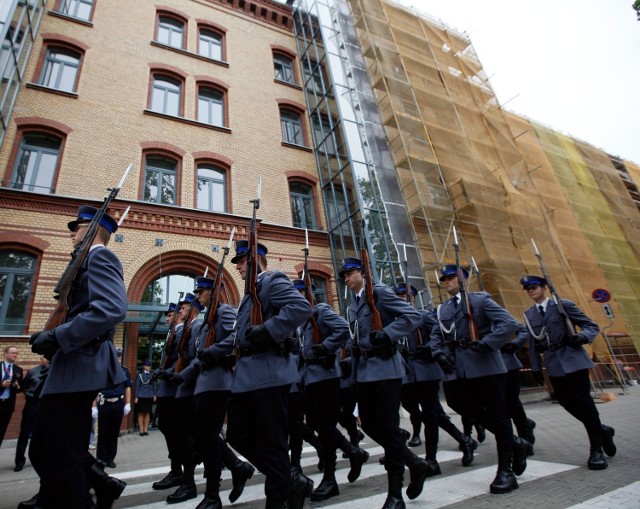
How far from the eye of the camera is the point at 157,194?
1202 cm

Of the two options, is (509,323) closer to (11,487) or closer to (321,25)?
(11,487)

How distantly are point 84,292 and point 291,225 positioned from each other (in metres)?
10.7

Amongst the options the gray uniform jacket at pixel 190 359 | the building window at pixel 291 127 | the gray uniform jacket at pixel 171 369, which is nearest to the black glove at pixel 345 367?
the gray uniform jacket at pixel 190 359

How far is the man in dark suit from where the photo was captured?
268 inches

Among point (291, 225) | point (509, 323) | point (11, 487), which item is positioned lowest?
point (11, 487)

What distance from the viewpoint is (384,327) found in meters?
3.90

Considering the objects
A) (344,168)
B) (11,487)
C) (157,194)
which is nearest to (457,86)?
(344,168)

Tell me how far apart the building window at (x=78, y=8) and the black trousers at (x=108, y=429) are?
13800 mm

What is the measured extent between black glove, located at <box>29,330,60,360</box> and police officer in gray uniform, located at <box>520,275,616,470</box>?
502cm

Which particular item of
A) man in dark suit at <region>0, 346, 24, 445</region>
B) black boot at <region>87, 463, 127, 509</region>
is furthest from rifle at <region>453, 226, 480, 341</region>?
man in dark suit at <region>0, 346, 24, 445</region>

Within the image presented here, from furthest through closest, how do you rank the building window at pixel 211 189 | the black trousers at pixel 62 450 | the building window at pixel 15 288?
the building window at pixel 211 189 → the building window at pixel 15 288 → the black trousers at pixel 62 450

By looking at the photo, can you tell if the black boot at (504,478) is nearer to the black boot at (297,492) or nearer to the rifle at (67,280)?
the black boot at (297,492)

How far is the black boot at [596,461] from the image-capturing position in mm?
4016

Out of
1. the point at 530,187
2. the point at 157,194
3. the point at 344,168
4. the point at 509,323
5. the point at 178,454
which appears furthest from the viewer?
the point at 530,187
